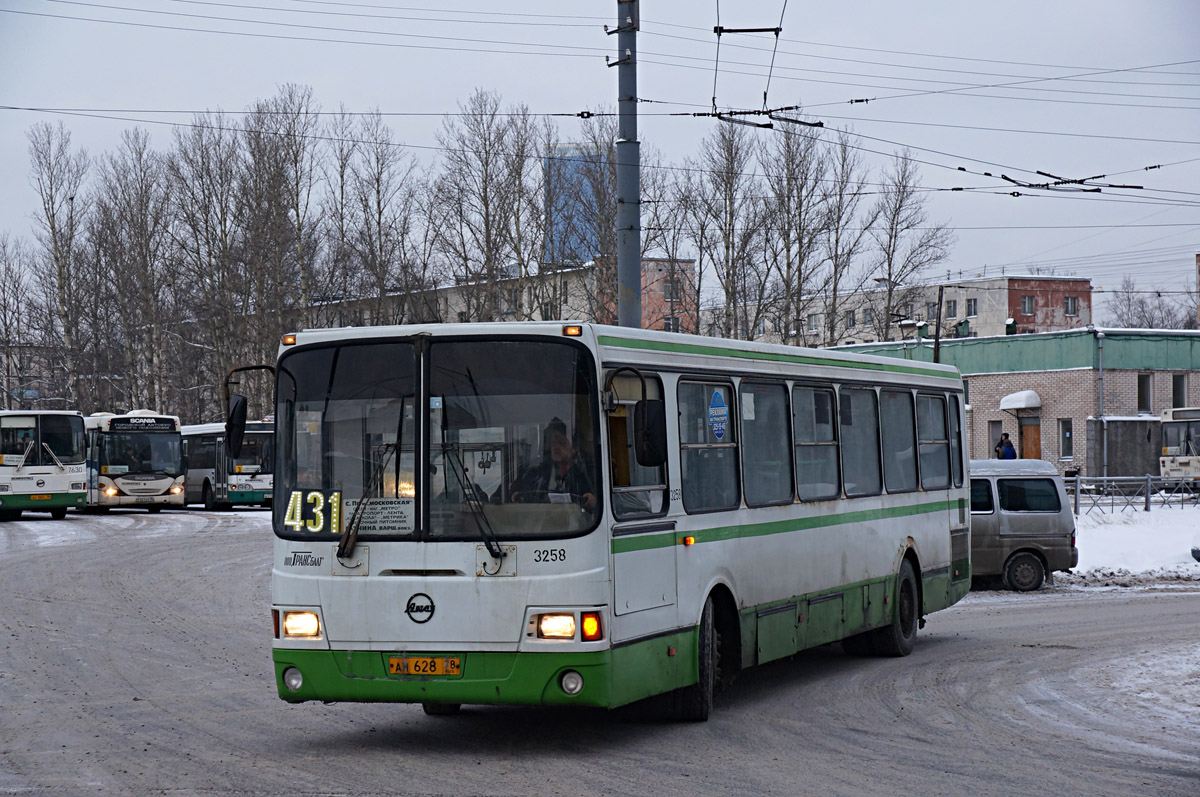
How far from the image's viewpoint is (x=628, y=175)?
16.1m

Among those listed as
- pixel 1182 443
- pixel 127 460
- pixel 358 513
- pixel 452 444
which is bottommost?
pixel 1182 443

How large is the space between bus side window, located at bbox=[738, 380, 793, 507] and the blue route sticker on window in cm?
27

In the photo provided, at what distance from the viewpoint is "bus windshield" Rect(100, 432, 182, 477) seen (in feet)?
147

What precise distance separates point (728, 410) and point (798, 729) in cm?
234

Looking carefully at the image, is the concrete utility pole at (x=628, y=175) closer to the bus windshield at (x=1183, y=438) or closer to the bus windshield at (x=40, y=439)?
the bus windshield at (x=40, y=439)

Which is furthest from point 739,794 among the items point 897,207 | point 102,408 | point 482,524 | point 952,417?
point 102,408

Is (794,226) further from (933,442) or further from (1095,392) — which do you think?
(933,442)

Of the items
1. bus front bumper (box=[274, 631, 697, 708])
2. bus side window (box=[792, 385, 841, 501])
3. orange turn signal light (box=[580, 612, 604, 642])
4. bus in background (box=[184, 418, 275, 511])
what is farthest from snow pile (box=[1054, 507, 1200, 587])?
bus in background (box=[184, 418, 275, 511])

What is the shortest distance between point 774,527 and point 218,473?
136 feet

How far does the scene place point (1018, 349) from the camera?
57438mm

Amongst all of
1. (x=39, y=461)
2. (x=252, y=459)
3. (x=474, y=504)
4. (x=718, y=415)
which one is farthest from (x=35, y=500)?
(x=474, y=504)

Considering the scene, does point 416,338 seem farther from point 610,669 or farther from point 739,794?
point 739,794

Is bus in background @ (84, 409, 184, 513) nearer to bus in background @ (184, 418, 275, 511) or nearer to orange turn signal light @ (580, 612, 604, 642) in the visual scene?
bus in background @ (184, 418, 275, 511)

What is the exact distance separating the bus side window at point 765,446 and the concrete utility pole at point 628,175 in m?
4.08
